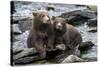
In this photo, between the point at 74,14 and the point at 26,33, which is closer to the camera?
the point at 26,33

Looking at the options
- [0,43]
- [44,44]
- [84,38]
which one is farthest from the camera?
[84,38]

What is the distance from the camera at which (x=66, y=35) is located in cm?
248

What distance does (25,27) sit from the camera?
2.31m

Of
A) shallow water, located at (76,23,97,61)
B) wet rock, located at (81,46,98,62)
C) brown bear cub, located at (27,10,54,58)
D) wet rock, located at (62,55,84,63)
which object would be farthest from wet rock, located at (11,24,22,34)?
wet rock, located at (81,46,98,62)

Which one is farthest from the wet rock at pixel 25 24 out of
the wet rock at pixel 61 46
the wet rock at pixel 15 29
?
the wet rock at pixel 61 46

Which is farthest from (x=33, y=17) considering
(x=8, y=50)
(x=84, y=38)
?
(x=84, y=38)

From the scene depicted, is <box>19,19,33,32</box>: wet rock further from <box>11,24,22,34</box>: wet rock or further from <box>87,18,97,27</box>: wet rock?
<box>87,18,97,27</box>: wet rock

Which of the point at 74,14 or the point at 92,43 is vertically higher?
the point at 74,14

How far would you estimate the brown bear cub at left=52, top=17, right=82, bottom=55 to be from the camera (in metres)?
2.45

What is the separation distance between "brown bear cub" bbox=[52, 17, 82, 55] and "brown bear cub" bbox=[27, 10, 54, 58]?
0.27 feet

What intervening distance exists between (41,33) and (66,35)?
0.34 m

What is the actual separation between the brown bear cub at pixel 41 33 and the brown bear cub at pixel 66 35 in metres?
0.08

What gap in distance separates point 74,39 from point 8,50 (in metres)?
0.88

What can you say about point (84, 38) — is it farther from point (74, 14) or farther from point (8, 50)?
point (8, 50)
